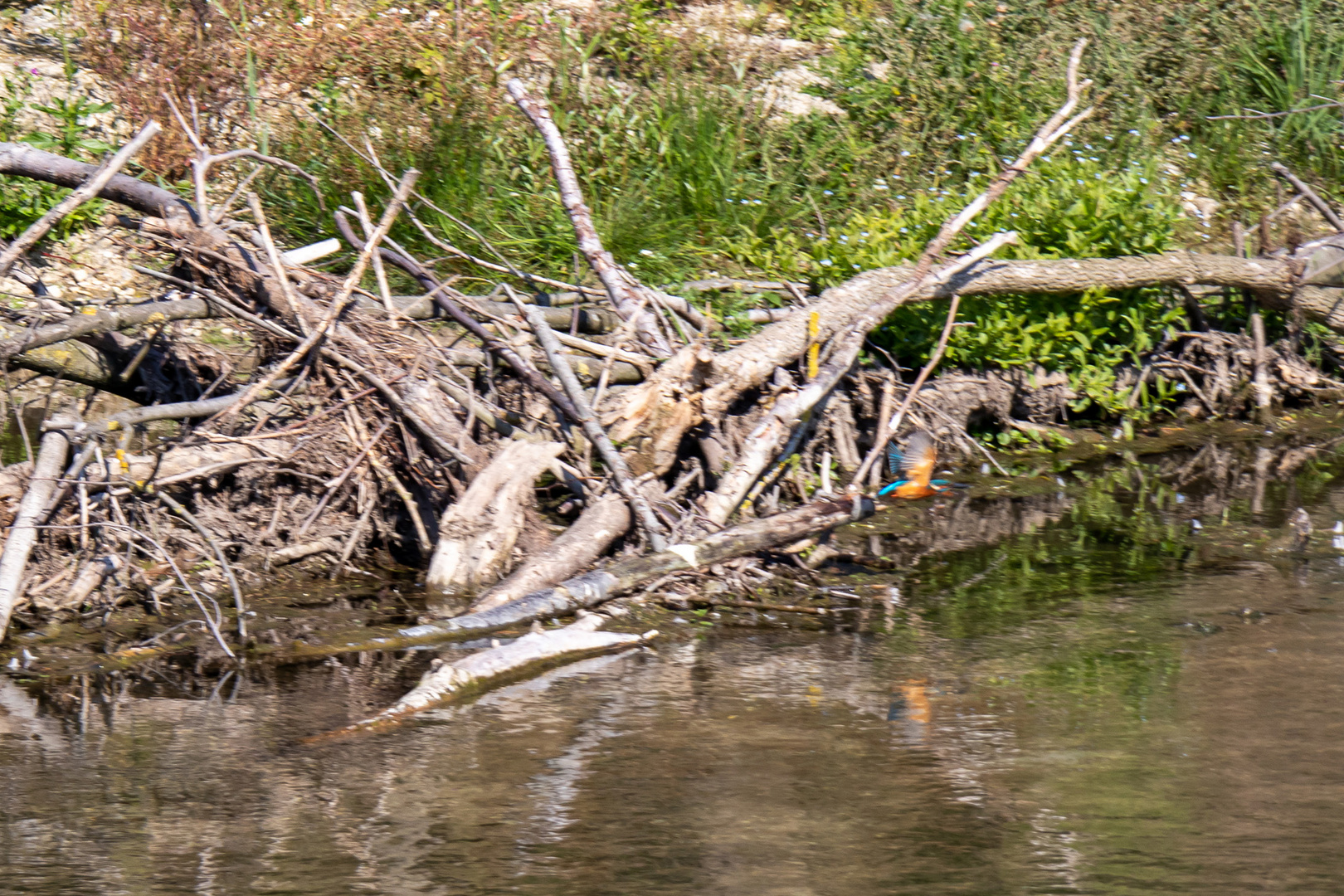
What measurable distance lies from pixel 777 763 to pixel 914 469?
3.40 metres

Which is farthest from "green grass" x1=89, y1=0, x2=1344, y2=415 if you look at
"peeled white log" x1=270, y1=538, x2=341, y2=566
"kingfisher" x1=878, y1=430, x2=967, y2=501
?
"peeled white log" x1=270, y1=538, x2=341, y2=566

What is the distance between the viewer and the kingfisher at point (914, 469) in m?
7.16

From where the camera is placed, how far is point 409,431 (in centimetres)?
596

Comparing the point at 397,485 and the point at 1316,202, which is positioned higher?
the point at 1316,202

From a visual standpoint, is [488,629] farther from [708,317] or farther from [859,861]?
[708,317]

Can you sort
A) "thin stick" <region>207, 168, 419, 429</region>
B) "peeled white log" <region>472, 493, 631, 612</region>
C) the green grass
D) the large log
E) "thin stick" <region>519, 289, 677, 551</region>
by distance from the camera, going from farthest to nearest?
the green grass < the large log < "thin stick" <region>207, 168, 419, 429</region> < "thin stick" <region>519, 289, 677, 551</region> < "peeled white log" <region>472, 493, 631, 612</region>

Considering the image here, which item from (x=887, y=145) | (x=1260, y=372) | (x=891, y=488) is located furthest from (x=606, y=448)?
(x=887, y=145)

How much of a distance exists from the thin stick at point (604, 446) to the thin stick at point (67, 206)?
1675mm

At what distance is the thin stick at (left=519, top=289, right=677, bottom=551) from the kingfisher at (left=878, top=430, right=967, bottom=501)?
1830 millimetres

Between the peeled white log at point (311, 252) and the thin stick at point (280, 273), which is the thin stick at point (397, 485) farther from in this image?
the peeled white log at point (311, 252)

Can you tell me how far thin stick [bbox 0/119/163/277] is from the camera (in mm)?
5375

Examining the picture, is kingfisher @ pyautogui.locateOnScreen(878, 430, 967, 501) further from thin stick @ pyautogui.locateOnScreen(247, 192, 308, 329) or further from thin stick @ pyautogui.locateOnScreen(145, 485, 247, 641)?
thin stick @ pyautogui.locateOnScreen(145, 485, 247, 641)

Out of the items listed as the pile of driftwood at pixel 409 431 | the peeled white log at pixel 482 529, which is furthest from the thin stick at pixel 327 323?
the peeled white log at pixel 482 529

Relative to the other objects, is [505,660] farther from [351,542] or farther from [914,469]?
[914,469]
